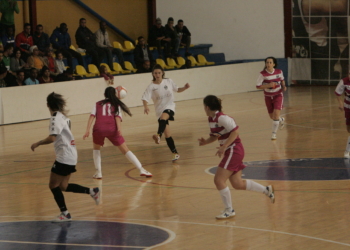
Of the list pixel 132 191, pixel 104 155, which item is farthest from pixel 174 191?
pixel 104 155

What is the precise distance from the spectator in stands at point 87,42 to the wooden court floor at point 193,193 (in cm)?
673

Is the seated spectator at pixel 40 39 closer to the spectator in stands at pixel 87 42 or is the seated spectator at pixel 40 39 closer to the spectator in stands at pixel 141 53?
the spectator in stands at pixel 87 42

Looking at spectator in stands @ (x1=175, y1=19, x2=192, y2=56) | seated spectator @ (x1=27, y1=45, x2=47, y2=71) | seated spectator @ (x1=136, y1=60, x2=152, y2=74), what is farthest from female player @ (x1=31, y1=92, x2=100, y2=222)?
spectator in stands @ (x1=175, y1=19, x2=192, y2=56)

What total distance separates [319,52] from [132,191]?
65.5ft

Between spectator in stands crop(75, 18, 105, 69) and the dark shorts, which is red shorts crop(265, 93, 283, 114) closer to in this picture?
the dark shorts

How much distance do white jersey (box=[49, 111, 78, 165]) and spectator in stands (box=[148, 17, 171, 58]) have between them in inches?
736

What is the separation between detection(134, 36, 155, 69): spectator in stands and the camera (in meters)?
25.2

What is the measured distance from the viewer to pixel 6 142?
16.3m

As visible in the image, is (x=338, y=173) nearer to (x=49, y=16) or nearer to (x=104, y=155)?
(x=104, y=155)

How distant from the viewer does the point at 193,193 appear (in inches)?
389

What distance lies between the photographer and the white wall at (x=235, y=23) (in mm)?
29562

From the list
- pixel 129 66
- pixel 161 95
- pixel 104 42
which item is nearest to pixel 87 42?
pixel 104 42

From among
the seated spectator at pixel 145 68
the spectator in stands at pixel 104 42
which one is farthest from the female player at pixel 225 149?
the spectator in stands at pixel 104 42

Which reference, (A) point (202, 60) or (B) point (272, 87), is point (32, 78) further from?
(A) point (202, 60)
